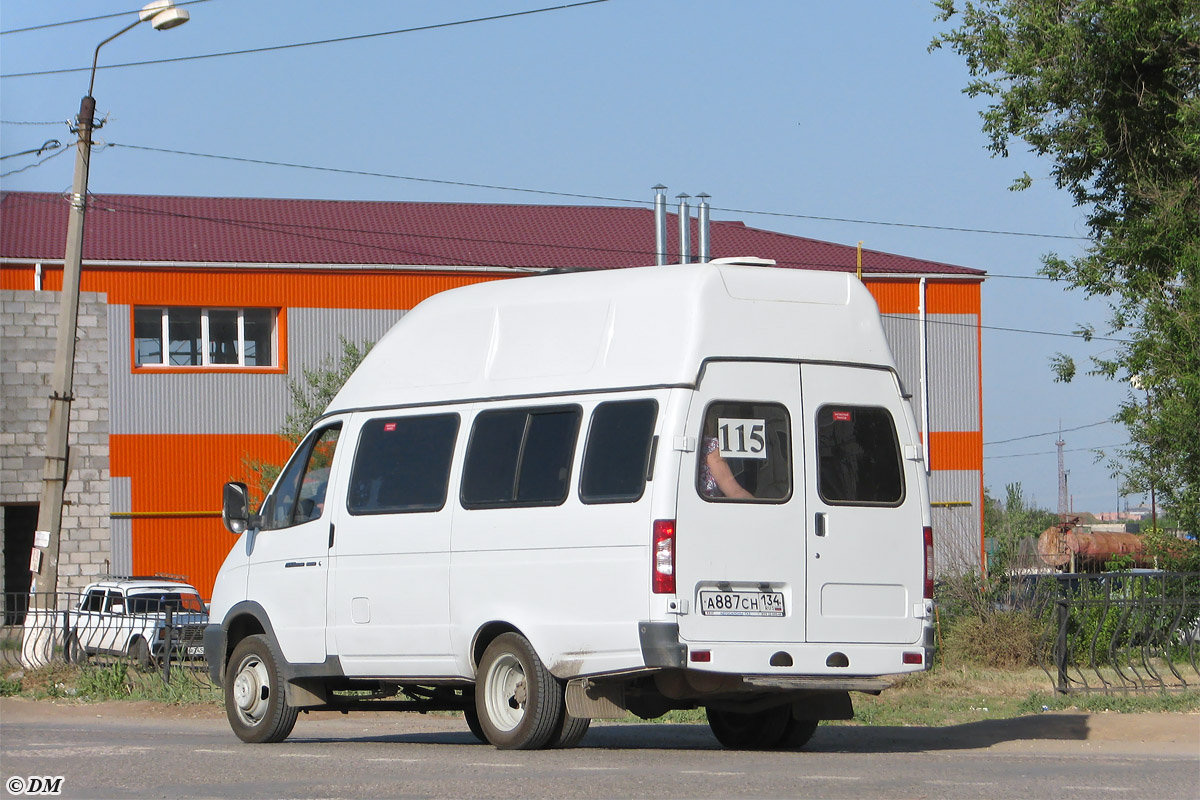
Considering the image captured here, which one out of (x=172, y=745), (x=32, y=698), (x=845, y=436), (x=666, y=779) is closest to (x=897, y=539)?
(x=845, y=436)

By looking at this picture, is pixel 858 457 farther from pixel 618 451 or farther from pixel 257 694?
pixel 257 694

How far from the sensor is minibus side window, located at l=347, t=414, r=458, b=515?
10695mm

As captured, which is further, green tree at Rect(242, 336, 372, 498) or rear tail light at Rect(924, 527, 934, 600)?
green tree at Rect(242, 336, 372, 498)

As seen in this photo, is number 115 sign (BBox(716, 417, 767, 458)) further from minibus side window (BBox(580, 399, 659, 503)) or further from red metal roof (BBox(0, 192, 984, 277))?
red metal roof (BBox(0, 192, 984, 277))

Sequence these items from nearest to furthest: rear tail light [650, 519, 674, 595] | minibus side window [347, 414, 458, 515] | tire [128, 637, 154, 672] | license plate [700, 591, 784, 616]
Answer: rear tail light [650, 519, 674, 595] < license plate [700, 591, 784, 616] < minibus side window [347, 414, 458, 515] < tire [128, 637, 154, 672]

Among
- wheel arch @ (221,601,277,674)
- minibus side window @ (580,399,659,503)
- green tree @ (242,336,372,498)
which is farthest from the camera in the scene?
green tree @ (242,336,372,498)

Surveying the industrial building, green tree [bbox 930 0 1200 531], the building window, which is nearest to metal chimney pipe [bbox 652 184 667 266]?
the industrial building

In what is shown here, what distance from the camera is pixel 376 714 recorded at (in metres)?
17.7

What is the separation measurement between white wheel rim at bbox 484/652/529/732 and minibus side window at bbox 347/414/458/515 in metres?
1.17

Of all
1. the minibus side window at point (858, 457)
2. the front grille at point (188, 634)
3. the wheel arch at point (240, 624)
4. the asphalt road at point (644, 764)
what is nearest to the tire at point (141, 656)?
the front grille at point (188, 634)

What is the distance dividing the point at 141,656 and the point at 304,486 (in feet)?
26.9

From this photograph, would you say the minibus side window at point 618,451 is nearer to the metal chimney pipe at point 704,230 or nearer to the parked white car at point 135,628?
the parked white car at point 135,628

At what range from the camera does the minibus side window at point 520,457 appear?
391 inches

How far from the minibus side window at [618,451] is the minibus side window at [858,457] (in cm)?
117
